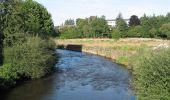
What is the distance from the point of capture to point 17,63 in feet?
162

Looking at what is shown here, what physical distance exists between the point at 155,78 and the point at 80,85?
22.6 m

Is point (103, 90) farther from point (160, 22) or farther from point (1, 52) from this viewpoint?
point (160, 22)

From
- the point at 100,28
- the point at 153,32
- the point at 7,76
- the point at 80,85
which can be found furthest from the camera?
the point at 100,28

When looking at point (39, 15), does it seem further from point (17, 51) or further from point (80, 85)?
point (80, 85)

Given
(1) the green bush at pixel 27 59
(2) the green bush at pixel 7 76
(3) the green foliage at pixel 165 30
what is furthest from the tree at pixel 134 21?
(2) the green bush at pixel 7 76

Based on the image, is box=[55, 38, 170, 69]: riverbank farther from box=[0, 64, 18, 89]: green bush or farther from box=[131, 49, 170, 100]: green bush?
box=[131, 49, 170, 100]: green bush

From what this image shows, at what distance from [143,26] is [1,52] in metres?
70.3

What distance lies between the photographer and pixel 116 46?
87.9m

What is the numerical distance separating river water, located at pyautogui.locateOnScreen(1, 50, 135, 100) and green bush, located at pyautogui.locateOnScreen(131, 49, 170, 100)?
6704mm

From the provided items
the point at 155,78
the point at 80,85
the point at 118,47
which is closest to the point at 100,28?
the point at 118,47

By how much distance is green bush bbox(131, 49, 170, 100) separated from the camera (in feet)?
79.5

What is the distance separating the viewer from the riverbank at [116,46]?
74062 millimetres

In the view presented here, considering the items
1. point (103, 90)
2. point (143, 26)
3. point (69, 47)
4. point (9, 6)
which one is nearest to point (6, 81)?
point (103, 90)

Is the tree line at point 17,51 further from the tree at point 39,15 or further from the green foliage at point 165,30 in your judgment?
the green foliage at point 165,30
